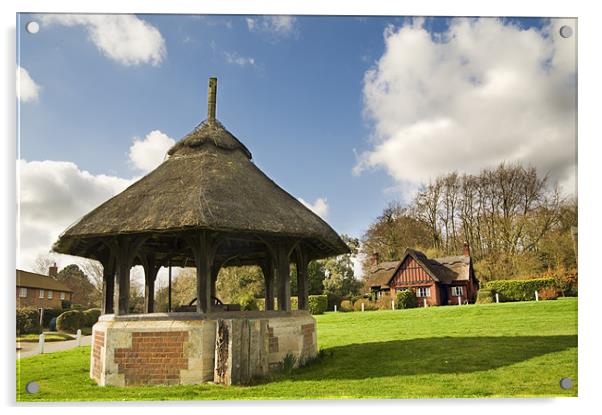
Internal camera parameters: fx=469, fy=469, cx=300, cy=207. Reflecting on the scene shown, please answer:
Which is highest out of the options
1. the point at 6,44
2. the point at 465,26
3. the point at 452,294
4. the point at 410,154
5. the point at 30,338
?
the point at 465,26

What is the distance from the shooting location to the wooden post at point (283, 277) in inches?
379

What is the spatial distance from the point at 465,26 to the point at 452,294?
95.6 ft

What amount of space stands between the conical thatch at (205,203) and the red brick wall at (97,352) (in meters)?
1.85

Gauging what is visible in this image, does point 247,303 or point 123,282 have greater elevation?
point 123,282

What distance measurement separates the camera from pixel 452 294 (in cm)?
3416

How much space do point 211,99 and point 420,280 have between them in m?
25.9

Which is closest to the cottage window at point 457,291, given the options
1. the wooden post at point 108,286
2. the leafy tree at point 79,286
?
the leafy tree at point 79,286

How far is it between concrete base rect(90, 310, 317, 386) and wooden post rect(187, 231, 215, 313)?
0.30 meters

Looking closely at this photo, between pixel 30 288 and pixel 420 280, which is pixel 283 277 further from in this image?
pixel 420 280

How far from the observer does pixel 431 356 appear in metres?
9.68

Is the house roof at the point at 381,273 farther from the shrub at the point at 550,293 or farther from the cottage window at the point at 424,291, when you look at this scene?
the shrub at the point at 550,293

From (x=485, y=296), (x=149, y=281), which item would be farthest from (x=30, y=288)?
(x=485, y=296)

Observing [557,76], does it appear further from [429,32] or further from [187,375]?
[187,375]
